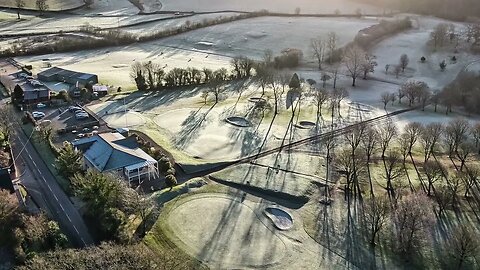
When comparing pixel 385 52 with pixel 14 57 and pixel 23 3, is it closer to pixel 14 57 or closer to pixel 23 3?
pixel 14 57

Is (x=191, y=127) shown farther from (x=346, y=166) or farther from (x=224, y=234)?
(x=224, y=234)

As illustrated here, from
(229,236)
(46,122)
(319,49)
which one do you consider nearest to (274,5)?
(319,49)

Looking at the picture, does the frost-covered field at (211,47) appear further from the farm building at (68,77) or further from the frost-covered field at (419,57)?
the frost-covered field at (419,57)

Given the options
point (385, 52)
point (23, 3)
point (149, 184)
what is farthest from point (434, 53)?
point (23, 3)

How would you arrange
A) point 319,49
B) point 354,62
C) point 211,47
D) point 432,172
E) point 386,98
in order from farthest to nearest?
point 211,47, point 319,49, point 354,62, point 386,98, point 432,172

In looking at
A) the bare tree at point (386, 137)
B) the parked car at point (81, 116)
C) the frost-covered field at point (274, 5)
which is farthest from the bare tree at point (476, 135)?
the frost-covered field at point (274, 5)

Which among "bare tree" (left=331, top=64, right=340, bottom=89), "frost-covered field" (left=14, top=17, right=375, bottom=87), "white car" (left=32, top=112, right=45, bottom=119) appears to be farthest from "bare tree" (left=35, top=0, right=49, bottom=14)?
"bare tree" (left=331, top=64, right=340, bottom=89)
